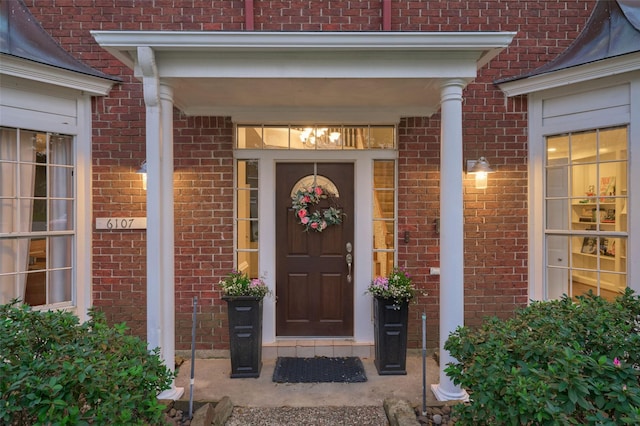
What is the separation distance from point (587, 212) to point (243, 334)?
3826 mm

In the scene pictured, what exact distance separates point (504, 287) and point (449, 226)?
64.7 inches

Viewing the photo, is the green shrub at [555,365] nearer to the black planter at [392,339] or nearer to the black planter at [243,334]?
the black planter at [392,339]

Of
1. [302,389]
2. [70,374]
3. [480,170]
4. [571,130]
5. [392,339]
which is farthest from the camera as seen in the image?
[480,170]

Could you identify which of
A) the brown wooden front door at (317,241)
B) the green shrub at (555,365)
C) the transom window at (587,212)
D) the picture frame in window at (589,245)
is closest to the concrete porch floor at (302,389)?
the brown wooden front door at (317,241)

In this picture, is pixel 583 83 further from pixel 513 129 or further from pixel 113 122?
pixel 113 122

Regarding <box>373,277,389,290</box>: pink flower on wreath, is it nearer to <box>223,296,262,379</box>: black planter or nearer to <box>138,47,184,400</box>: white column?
<box>223,296,262,379</box>: black planter

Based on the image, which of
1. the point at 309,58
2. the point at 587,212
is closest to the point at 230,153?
the point at 309,58

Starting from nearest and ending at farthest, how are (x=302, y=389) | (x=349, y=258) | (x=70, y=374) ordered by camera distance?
(x=70, y=374) < (x=302, y=389) < (x=349, y=258)

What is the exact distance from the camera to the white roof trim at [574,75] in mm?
3554

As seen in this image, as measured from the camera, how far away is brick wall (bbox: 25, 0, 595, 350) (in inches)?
170

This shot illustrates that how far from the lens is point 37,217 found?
158 inches

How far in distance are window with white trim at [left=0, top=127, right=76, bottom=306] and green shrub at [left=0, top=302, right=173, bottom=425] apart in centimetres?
176

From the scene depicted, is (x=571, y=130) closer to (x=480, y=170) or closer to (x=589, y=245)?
(x=480, y=170)

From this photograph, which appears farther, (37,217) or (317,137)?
(317,137)
